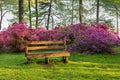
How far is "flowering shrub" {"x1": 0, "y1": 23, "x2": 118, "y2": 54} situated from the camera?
50.5 feet

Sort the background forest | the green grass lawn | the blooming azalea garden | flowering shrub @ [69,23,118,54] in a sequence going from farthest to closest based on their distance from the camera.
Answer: the background forest, flowering shrub @ [69,23,118,54], the blooming azalea garden, the green grass lawn

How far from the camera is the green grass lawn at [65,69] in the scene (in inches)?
381

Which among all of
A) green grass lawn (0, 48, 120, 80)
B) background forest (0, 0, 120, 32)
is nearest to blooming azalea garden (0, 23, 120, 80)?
green grass lawn (0, 48, 120, 80)

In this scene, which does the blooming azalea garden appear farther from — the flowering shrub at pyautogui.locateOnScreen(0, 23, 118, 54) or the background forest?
the background forest

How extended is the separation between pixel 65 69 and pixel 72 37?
22.5ft

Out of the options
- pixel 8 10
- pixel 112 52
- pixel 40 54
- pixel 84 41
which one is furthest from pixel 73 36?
pixel 8 10

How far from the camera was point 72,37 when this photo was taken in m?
17.8

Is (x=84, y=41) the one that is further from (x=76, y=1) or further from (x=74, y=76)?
(x=76, y=1)

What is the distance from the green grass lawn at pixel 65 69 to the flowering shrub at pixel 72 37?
5.25 feet

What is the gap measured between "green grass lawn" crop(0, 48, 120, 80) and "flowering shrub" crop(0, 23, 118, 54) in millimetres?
1599

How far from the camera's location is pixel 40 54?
11891 mm

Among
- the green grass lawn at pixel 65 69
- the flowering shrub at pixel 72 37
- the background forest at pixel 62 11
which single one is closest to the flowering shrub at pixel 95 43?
the flowering shrub at pixel 72 37

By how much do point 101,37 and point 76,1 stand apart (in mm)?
36428

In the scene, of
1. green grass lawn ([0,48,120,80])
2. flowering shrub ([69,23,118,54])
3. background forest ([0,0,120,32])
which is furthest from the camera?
background forest ([0,0,120,32])
